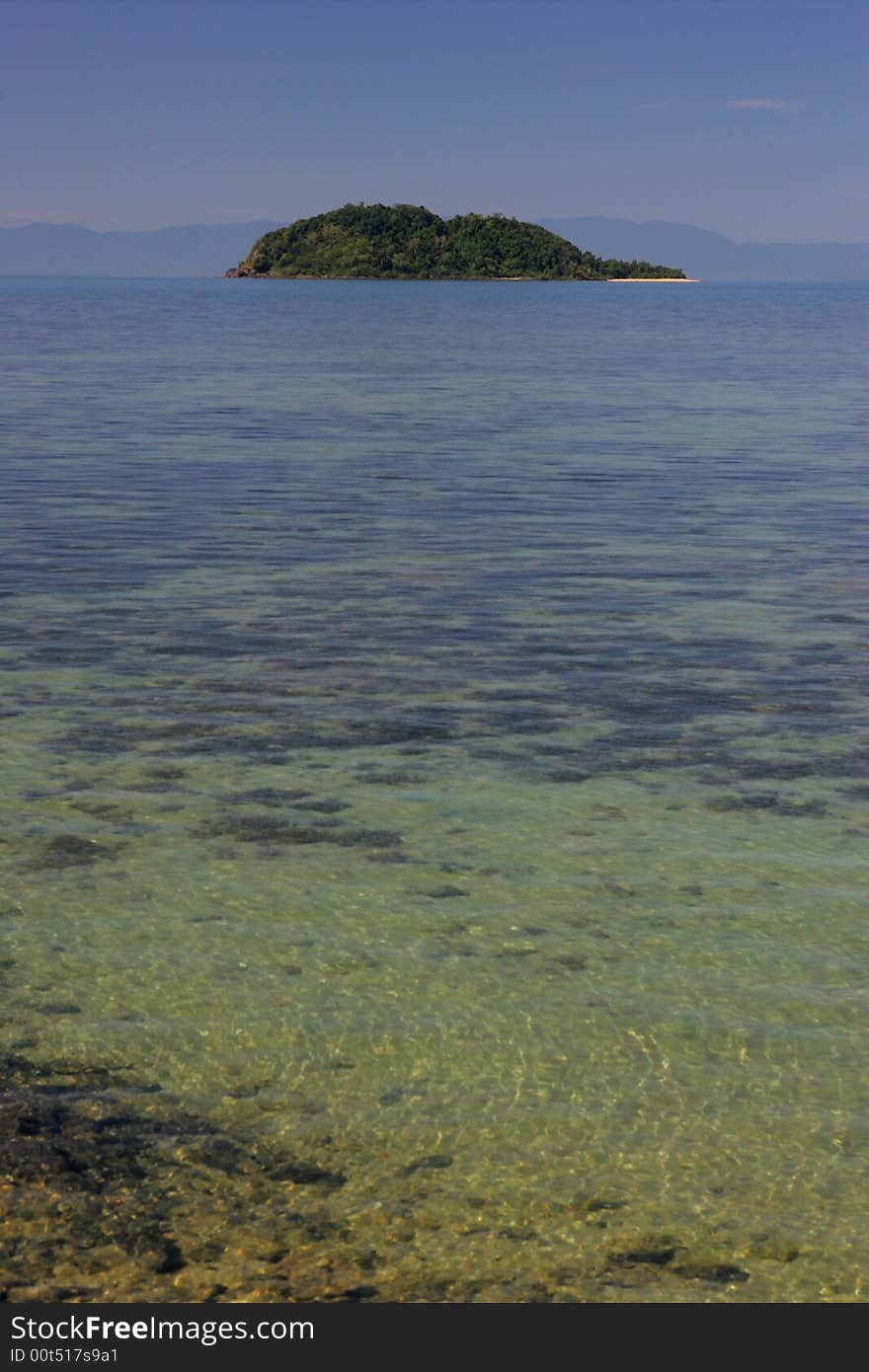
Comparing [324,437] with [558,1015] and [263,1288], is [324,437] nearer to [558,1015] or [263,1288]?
[558,1015]

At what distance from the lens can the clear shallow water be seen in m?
7.60

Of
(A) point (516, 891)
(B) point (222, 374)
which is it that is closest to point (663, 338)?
(B) point (222, 374)

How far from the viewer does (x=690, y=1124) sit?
8.51m

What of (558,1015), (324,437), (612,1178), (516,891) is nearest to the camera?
(612,1178)

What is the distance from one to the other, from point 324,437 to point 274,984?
111ft

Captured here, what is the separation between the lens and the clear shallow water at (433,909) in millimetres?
7598

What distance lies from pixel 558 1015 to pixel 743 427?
39.8 metres

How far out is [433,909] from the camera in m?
11.3

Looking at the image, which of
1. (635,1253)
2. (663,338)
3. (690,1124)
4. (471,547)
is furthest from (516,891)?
(663,338)
